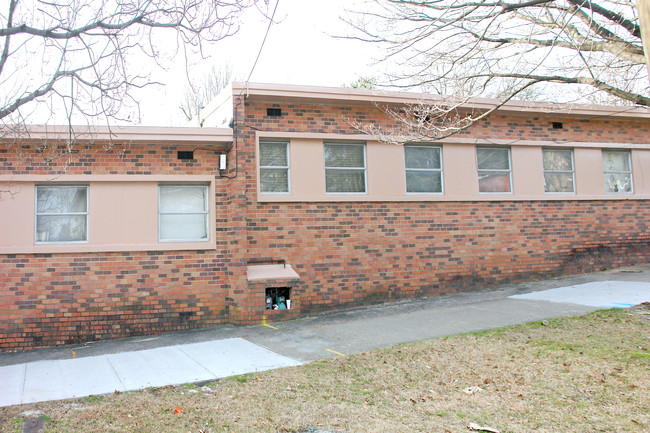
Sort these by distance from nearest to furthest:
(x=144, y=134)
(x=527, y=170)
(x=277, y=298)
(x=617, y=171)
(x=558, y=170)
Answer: (x=144, y=134) < (x=277, y=298) < (x=527, y=170) < (x=558, y=170) < (x=617, y=171)

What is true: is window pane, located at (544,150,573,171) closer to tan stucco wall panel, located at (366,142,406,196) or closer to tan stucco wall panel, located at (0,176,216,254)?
tan stucco wall panel, located at (366,142,406,196)

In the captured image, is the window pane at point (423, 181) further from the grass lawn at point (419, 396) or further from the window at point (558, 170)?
the grass lawn at point (419, 396)

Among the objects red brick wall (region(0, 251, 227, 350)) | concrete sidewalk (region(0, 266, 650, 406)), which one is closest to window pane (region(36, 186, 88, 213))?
red brick wall (region(0, 251, 227, 350))

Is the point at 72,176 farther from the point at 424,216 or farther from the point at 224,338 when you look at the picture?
the point at 424,216

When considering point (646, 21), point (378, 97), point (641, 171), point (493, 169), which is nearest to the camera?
point (646, 21)

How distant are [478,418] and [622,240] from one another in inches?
384

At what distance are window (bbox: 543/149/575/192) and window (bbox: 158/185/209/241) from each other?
775cm

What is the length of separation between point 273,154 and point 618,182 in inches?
343

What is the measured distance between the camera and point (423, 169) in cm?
1080

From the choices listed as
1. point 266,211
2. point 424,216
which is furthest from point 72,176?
point 424,216

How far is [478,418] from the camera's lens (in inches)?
177

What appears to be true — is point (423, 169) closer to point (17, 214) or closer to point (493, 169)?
point (493, 169)

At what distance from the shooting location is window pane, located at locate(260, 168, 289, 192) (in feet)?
31.8

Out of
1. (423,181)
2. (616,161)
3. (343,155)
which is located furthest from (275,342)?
(616,161)
